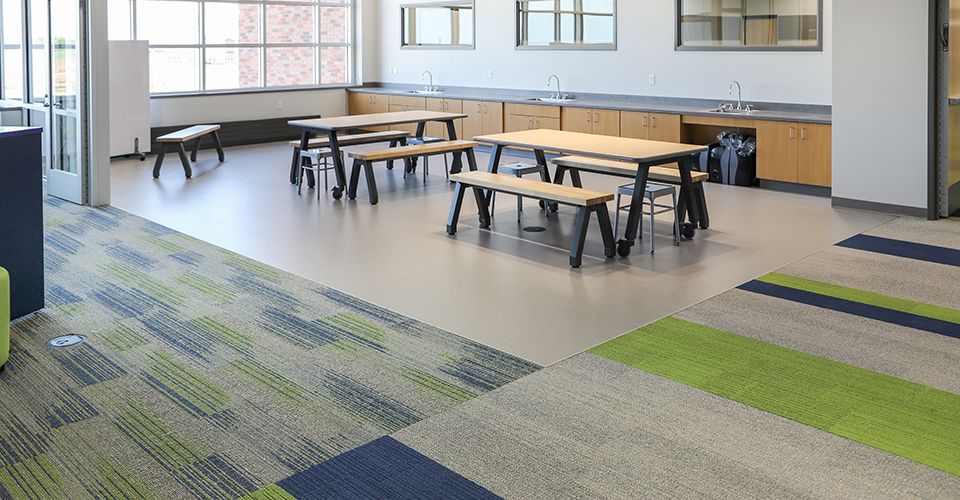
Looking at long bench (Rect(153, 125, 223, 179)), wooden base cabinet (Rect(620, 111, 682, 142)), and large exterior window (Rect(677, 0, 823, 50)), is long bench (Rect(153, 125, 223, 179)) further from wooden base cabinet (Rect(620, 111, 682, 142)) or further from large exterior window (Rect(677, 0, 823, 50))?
large exterior window (Rect(677, 0, 823, 50))

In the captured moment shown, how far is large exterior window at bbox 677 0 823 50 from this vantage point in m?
8.52

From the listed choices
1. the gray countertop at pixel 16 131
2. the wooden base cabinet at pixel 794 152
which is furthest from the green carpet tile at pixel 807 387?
→ the wooden base cabinet at pixel 794 152

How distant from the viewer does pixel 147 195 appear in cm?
827

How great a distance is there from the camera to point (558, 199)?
589cm

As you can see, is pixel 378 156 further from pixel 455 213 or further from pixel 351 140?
pixel 455 213

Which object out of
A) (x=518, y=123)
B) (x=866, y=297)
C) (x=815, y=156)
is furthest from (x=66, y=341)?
(x=518, y=123)

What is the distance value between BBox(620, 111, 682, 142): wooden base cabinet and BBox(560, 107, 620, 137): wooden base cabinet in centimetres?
10

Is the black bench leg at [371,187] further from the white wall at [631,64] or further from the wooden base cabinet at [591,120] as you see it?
the white wall at [631,64]

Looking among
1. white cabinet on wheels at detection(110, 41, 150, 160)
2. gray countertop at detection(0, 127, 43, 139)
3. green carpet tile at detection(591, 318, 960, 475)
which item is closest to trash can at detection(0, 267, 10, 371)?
gray countertop at detection(0, 127, 43, 139)

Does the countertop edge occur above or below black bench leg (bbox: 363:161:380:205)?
above

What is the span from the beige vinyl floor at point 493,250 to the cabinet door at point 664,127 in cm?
64

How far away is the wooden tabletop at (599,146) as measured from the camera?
6.09 metres

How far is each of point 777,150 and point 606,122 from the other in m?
2.05

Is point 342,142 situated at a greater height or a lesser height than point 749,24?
lesser
